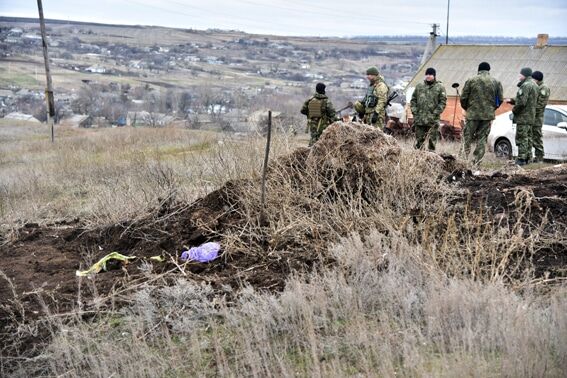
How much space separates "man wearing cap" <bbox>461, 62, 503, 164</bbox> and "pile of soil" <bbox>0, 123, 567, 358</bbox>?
263 cm

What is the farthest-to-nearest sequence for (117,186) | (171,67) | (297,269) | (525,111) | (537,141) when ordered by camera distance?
1. (171,67)
2. (537,141)
3. (525,111)
4. (117,186)
5. (297,269)

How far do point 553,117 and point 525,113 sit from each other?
2.46 metres

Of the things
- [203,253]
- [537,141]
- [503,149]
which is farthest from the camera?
[503,149]

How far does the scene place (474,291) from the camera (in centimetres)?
430

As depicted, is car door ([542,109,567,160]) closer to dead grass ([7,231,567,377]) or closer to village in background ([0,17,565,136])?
dead grass ([7,231,567,377])

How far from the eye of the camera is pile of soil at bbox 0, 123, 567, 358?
5.38 m

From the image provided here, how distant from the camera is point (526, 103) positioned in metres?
11.5

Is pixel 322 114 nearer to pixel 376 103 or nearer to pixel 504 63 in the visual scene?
pixel 376 103

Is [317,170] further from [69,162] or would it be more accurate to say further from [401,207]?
[69,162]

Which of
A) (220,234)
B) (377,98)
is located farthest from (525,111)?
(220,234)

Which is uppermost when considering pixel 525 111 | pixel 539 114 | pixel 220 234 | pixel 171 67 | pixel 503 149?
pixel 525 111

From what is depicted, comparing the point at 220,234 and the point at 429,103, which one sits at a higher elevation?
the point at 429,103

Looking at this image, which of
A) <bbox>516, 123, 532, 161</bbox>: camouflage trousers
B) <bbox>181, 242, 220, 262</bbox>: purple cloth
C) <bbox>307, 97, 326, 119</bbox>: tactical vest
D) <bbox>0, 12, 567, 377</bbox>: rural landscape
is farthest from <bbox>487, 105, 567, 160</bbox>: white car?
<bbox>181, 242, 220, 262</bbox>: purple cloth

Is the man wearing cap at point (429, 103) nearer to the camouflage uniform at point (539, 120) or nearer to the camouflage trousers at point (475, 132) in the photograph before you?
the camouflage trousers at point (475, 132)
